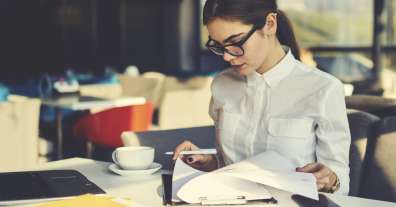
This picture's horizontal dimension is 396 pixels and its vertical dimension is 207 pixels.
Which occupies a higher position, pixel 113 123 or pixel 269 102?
pixel 269 102

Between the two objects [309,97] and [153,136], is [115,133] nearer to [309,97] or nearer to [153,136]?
[153,136]

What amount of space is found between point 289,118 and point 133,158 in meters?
0.46

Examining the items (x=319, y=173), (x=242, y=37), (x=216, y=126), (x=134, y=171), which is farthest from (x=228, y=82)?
(x=319, y=173)

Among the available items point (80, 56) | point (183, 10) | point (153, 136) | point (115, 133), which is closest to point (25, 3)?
point (80, 56)

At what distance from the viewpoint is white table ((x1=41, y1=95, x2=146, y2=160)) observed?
448 centimetres

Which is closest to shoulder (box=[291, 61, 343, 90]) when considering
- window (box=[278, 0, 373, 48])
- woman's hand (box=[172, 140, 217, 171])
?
woman's hand (box=[172, 140, 217, 171])

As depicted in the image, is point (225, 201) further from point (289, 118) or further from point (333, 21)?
point (333, 21)

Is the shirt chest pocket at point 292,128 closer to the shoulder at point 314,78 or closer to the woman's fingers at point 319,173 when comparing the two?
the shoulder at point 314,78

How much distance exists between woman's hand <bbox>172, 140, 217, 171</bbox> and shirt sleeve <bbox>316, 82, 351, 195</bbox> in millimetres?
328

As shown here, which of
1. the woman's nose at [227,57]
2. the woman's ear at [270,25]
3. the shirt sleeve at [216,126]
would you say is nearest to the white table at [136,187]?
the shirt sleeve at [216,126]

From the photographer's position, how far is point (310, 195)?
1311 mm

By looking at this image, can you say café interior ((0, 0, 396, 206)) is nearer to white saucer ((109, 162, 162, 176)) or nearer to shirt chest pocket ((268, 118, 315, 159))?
white saucer ((109, 162, 162, 176))

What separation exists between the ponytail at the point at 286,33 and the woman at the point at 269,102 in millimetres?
49

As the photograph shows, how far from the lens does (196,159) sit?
72.7 inches
